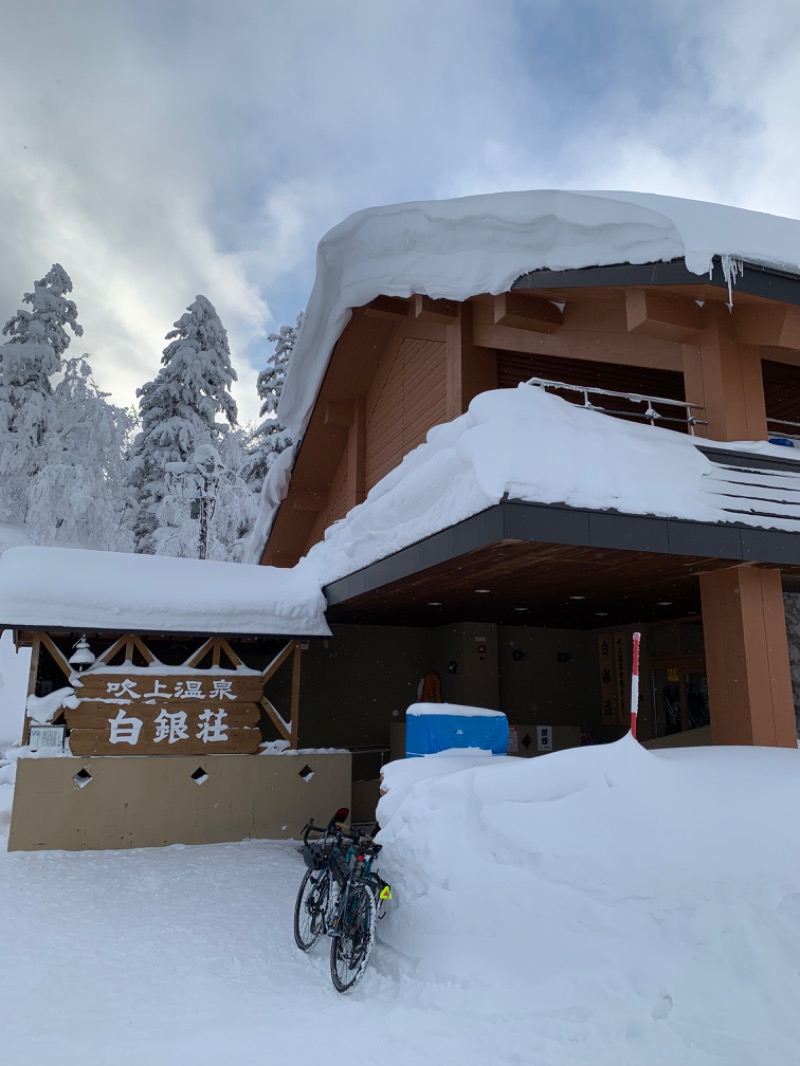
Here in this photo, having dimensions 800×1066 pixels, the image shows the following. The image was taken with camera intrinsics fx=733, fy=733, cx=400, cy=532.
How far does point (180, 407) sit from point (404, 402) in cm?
1878

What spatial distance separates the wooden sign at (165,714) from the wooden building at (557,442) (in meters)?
2.04

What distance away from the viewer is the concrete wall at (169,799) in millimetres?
9031

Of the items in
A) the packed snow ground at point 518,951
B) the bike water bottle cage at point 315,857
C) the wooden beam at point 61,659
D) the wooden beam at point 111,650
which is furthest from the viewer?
the wooden beam at point 111,650

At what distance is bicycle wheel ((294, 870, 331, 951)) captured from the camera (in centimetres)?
572

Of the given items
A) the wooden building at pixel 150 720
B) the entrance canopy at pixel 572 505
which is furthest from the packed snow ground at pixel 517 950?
the wooden building at pixel 150 720

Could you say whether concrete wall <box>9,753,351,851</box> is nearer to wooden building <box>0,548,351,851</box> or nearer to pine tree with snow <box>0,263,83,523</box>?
wooden building <box>0,548,351,851</box>

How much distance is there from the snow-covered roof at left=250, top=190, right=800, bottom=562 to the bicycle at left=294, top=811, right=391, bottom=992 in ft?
18.8

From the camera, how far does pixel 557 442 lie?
21.3ft

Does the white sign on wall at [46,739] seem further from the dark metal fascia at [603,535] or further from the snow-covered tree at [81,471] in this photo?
the snow-covered tree at [81,471]

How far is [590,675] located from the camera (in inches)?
543

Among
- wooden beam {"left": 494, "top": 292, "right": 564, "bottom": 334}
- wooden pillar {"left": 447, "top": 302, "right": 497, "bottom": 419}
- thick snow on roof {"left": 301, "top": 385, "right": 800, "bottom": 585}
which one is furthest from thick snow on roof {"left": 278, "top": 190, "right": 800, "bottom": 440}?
thick snow on roof {"left": 301, "top": 385, "right": 800, "bottom": 585}

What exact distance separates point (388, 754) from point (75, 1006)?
873cm

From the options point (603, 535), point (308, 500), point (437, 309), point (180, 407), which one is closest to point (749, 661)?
point (603, 535)

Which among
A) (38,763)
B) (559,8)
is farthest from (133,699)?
(559,8)
